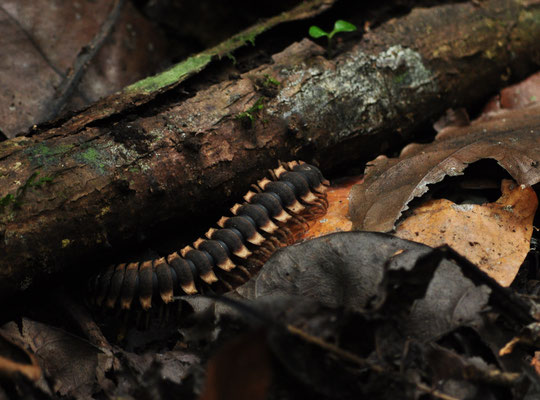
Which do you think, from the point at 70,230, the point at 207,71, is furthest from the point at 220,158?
the point at 70,230

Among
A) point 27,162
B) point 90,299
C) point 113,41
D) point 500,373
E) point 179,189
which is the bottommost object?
point 500,373

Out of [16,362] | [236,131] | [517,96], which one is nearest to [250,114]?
[236,131]

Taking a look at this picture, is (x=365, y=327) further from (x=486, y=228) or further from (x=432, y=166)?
(x=432, y=166)

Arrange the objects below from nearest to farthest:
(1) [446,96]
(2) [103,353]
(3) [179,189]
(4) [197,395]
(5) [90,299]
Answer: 1. (4) [197,395]
2. (2) [103,353]
3. (5) [90,299]
4. (3) [179,189]
5. (1) [446,96]

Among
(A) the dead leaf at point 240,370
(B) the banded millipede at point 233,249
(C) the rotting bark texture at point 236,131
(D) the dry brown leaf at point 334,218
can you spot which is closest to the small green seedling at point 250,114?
(C) the rotting bark texture at point 236,131

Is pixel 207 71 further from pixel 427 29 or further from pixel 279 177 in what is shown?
pixel 427 29
